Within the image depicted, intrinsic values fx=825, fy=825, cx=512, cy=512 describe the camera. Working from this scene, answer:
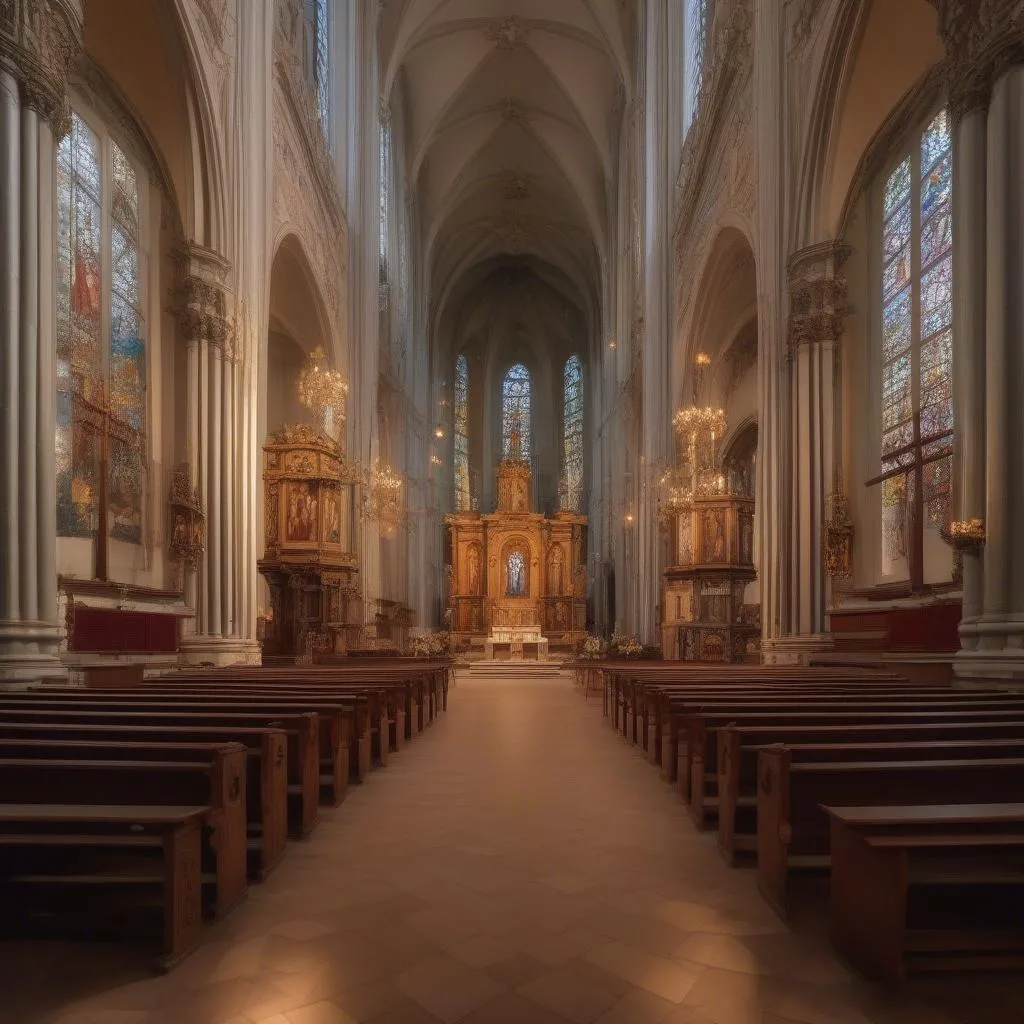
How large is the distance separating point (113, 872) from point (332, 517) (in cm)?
1336

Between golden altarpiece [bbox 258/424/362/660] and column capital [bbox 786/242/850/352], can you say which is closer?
column capital [bbox 786/242/850/352]

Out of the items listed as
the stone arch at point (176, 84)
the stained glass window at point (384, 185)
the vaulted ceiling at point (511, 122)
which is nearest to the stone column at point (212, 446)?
the stone arch at point (176, 84)

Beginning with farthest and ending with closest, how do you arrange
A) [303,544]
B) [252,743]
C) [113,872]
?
1. [303,544]
2. [252,743]
3. [113,872]

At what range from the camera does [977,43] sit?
7539 millimetres

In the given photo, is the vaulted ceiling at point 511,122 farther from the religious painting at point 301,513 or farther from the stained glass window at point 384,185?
the religious painting at point 301,513

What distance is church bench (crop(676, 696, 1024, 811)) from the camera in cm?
469

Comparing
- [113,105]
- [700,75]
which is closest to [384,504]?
[113,105]

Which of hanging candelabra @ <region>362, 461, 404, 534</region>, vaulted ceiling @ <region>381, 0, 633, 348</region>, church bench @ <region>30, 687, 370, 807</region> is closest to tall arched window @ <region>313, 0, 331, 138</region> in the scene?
vaulted ceiling @ <region>381, 0, 633, 348</region>

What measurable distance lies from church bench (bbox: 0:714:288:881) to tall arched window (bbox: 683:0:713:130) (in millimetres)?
18658

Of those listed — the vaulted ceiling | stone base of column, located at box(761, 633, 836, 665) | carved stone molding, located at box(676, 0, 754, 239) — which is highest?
the vaulted ceiling

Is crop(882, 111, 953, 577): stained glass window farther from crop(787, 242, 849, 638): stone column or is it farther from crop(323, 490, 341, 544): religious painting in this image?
crop(323, 490, 341, 544): religious painting

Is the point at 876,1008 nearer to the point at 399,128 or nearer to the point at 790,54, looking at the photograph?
the point at 790,54

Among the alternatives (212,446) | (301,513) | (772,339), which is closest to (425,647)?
(301,513)

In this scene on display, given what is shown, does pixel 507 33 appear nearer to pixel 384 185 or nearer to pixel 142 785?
pixel 384 185
